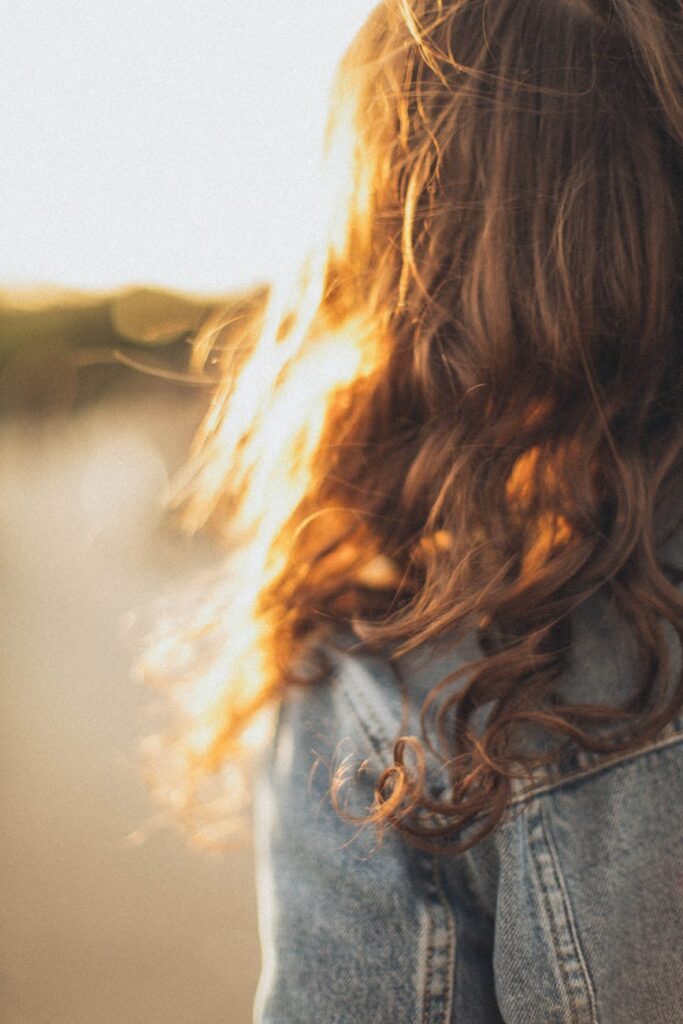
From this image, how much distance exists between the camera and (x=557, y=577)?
100cm

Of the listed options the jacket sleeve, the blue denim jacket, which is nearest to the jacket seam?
the blue denim jacket

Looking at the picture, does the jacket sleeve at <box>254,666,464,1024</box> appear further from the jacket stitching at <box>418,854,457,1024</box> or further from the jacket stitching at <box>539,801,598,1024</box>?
the jacket stitching at <box>539,801,598,1024</box>

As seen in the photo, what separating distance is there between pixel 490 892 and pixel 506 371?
0.58 m

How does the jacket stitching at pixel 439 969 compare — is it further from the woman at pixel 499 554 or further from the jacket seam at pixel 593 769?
the jacket seam at pixel 593 769

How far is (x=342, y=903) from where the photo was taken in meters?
1.04

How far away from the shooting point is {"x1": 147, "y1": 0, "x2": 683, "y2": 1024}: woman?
Answer: 95 cm

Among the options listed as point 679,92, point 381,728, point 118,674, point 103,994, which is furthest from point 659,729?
point 118,674

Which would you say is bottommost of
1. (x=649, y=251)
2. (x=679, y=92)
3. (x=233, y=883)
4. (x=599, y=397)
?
(x=233, y=883)

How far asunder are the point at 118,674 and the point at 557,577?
322 cm

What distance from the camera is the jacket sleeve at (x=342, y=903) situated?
1.00m

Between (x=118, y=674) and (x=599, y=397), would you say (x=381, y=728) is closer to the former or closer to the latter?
(x=599, y=397)

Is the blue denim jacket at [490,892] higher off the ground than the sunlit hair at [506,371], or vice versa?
the sunlit hair at [506,371]

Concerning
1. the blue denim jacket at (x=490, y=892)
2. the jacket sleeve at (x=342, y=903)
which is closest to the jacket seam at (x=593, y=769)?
the blue denim jacket at (x=490, y=892)

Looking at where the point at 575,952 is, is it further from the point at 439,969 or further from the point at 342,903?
the point at 342,903
